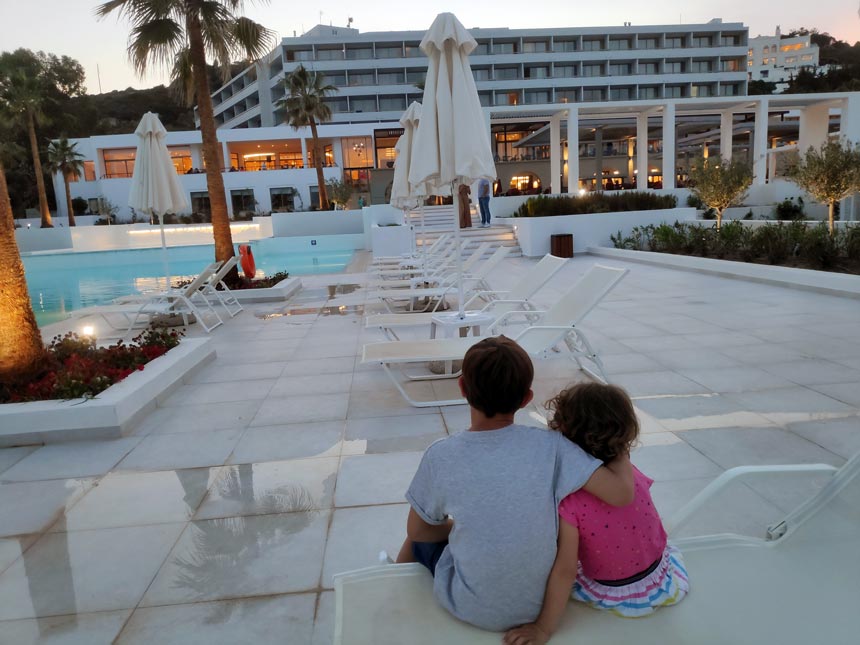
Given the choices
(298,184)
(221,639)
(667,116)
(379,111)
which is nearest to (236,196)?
(298,184)

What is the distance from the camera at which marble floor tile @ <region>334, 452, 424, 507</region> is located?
3.18 meters

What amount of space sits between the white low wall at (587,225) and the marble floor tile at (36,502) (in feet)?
43.9

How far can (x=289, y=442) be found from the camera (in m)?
4.05

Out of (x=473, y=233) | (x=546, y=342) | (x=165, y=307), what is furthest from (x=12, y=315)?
(x=473, y=233)

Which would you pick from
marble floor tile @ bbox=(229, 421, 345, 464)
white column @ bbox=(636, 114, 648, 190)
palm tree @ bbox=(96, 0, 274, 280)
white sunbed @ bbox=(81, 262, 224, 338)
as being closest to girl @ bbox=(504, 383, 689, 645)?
marble floor tile @ bbox=(229, 421, 345, 464)

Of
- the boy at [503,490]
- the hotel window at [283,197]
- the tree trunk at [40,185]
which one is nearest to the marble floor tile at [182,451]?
the boy at [503,490]

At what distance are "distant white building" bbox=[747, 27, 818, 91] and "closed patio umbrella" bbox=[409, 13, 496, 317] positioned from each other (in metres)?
134

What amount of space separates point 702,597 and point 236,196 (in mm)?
41270

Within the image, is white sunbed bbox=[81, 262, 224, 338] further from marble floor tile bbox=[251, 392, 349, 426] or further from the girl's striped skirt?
the girl's striped skirt

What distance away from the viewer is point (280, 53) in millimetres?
58656

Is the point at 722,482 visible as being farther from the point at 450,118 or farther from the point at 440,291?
the point at 440,291

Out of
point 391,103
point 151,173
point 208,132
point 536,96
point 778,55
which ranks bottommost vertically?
point 151,173

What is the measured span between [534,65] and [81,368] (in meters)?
61.4

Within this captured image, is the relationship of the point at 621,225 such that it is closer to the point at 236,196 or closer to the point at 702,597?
the point at 702,597
